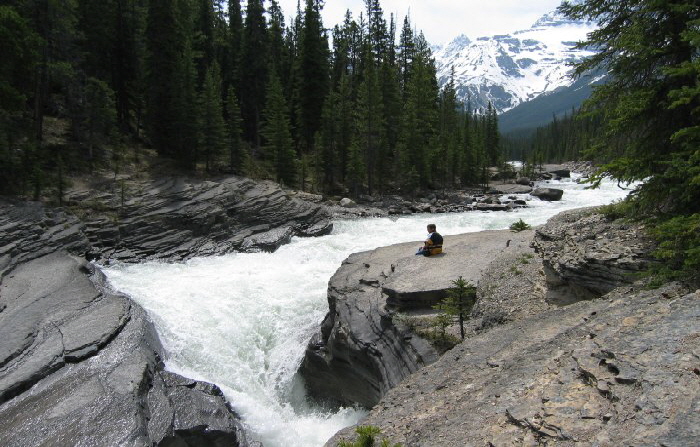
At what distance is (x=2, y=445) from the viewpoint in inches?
310

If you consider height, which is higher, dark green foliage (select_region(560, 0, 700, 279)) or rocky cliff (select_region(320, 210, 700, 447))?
dark green foliage (select_region(560, 0, 700, 279))

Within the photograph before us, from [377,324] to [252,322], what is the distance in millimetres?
4917

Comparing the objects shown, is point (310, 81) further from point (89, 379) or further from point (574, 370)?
point (574, 370)

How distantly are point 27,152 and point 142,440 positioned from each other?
2126 centimetres

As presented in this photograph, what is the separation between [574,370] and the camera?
555 cm

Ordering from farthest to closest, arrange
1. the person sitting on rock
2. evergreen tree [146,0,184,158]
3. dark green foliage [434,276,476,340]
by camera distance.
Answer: evergreen tree [146,0,184,158] < the person sitting on rock < dark green foliage [434,276,476,340]

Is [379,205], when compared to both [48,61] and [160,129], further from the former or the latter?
[48,61]

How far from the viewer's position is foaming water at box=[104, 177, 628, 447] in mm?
11109

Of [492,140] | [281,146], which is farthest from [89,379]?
[492,140]

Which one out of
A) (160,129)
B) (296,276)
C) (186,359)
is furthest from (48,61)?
(186,359)

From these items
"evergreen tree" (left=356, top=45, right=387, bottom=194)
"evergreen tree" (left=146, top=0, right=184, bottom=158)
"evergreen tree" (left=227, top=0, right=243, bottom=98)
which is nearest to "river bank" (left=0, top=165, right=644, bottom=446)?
"evergreen tree" (left=146, top=0, right=184, bottom=158)

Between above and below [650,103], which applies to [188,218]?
below

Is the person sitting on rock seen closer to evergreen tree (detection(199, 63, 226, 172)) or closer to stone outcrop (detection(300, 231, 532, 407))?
stone outcrop (detection(300, 231, 532, 407))

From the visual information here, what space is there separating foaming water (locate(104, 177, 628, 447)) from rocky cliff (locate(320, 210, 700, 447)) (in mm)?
4468
